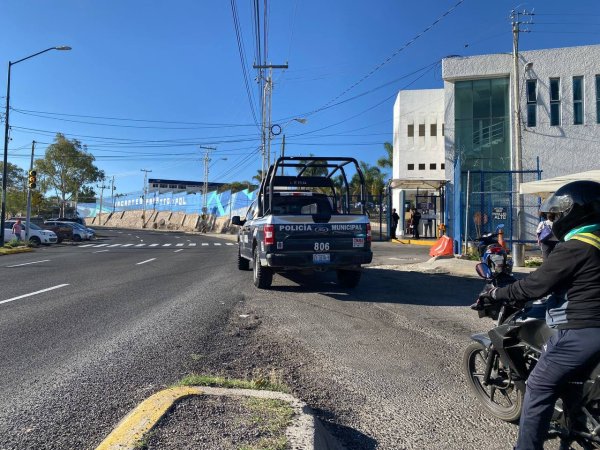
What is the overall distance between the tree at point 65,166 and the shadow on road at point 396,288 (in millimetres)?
49893

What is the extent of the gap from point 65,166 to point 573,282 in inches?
2336

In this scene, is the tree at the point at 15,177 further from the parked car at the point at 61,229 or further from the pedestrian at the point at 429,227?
the pedestrian at the point at 429,227

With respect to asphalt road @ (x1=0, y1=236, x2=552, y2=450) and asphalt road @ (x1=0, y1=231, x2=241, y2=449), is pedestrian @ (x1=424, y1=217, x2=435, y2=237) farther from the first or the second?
asphalt road @ (x1=0, y1=231, x2=241, y2=449)

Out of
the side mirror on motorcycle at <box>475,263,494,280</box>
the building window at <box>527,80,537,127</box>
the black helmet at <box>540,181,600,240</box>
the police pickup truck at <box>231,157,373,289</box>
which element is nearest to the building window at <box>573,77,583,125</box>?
the building window at <box>527,80,537,127</box>

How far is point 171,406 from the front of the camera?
325cm

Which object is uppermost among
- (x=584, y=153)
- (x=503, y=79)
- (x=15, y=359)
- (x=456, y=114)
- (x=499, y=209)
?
(x=503, y=79)

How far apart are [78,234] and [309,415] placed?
125ft

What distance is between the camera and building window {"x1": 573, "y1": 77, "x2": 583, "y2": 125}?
73.4ft

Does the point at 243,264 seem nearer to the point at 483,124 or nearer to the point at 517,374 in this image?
the point at 517,374

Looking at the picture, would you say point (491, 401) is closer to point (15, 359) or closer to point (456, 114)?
point (15, 359)

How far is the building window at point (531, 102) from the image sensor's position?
22938mm

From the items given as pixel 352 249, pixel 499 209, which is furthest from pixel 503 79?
pixel 352 249

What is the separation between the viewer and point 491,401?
377 centimetres

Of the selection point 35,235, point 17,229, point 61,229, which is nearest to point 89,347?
point 17,229
